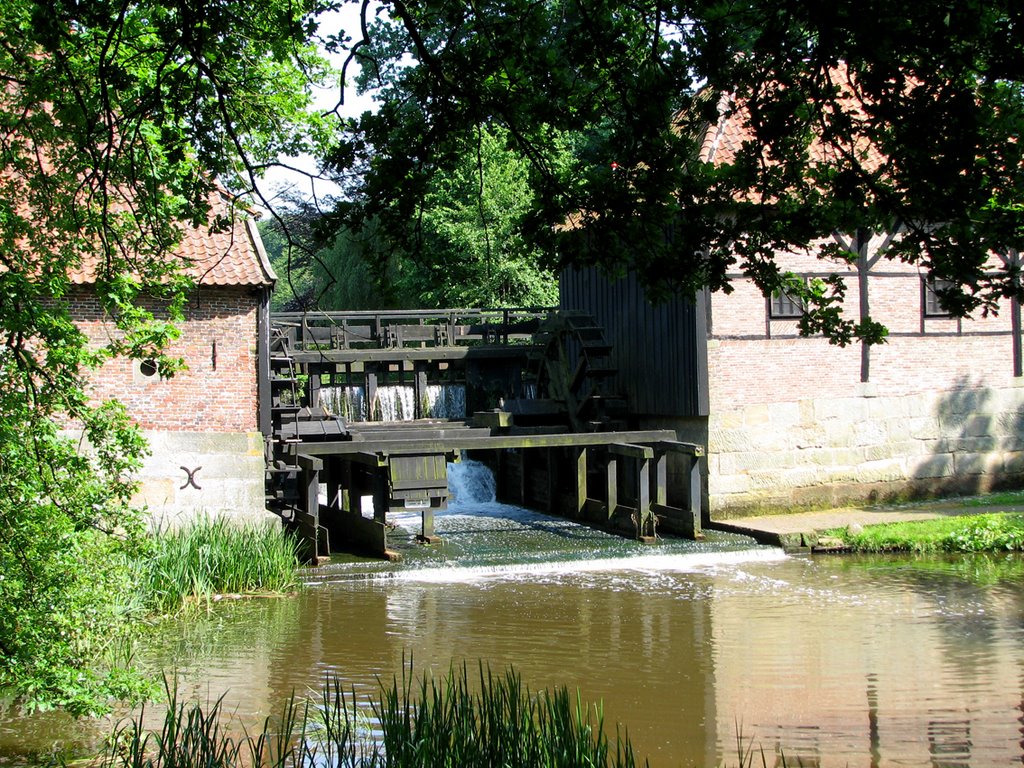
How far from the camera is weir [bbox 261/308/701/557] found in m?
13.6

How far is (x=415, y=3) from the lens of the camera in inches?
215

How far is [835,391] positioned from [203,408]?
317 inches

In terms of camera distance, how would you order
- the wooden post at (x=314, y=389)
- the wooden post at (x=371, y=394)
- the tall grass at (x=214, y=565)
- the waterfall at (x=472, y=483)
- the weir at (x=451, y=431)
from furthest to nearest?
the waterfall at (x=472, y=483)
the wooden post at (x=371, y=394)
the wooden post at (x=314, y=389)
the weir at (x=451, y=431)
the tall grass at (x=214, y=565)

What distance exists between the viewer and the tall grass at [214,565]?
32.8 ft

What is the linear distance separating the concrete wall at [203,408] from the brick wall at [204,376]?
0.5 inches

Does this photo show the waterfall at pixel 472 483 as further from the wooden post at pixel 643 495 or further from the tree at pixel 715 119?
the tree at pixel 715 119

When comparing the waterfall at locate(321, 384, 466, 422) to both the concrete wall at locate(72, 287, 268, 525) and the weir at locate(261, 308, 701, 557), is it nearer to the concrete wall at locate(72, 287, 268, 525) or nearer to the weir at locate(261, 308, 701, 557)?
the weir at locate(261, 308, 701, 557)

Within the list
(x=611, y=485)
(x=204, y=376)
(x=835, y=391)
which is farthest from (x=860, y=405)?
(x=204, y=376)

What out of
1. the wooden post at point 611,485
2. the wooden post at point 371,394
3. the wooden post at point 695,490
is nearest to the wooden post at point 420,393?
the wooden post at point 371,394

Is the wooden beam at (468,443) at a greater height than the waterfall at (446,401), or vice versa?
the waterfall at (446,401)

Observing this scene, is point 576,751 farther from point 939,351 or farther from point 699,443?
point 939,351

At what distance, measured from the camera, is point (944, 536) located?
1290 cm

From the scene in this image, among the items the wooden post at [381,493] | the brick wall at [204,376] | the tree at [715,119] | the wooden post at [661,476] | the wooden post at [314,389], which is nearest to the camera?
the tree at [715,119]

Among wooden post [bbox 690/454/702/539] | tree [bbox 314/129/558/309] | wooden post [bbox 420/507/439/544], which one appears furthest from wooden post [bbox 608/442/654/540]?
tree [bbox 314/129/558/309]
